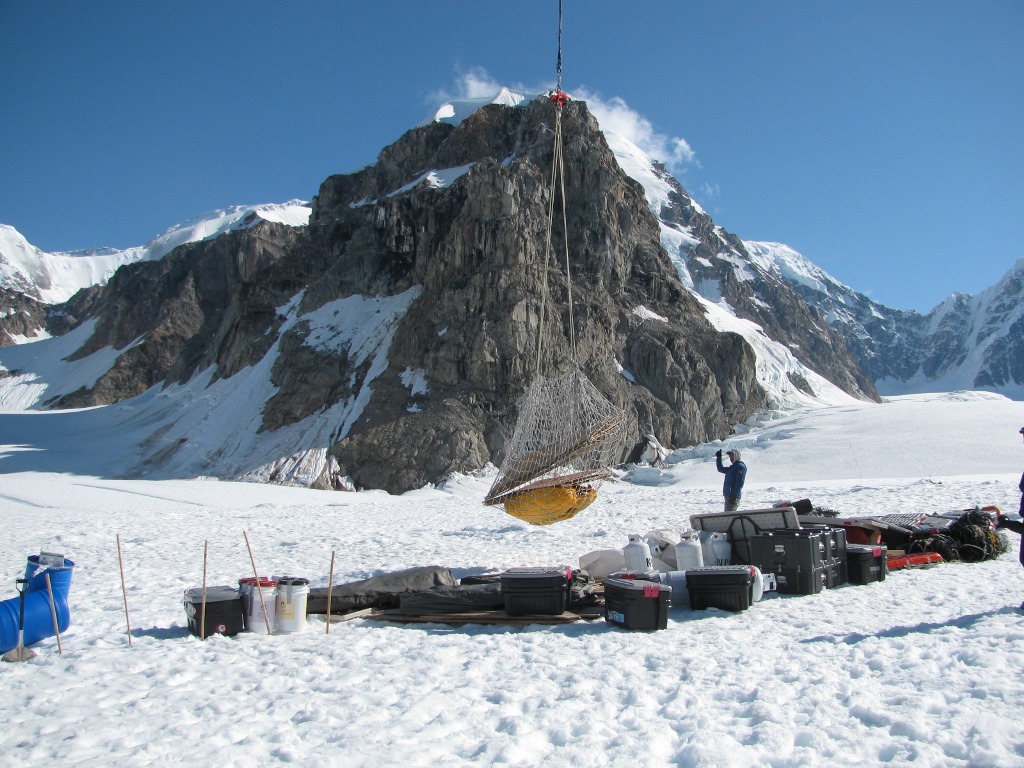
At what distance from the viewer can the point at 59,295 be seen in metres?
164

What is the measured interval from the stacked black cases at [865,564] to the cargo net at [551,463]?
3.46m

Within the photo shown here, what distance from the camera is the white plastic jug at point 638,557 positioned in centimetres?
892

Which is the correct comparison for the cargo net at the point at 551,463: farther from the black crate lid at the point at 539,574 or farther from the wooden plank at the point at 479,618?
the wooden plank at the point at 479,618

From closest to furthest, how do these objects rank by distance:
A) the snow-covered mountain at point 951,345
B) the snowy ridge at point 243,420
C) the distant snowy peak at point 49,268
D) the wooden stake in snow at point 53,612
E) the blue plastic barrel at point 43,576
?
the wooden stake in snow at point 53,612 → the blue plastic barrel at point 43,576 → the snowy ridge at point 243,420 → the distant snowy peak at point 49,268 → the snow-covered mountain at point 951,345

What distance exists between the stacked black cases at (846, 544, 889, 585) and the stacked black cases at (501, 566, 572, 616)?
3.83 m

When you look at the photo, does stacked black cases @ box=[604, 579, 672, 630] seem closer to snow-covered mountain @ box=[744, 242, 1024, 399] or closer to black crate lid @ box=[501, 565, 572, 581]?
black crate lid @ box=[501, 565, 572, 581]

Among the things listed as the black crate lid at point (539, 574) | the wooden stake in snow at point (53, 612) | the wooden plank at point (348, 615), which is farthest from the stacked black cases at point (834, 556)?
the wooden stake in snow at point (53, 612)

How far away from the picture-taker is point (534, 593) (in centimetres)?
763

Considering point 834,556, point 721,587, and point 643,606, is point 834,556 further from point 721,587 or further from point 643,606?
point 643,606

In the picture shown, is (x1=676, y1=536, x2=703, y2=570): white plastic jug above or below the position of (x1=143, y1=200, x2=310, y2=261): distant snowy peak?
below

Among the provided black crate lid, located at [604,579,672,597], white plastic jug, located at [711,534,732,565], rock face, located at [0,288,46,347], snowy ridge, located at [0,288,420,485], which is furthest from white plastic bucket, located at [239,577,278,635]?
rock face, located at [0,288,46,347]

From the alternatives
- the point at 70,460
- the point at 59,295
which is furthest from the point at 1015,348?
the point at 59,295

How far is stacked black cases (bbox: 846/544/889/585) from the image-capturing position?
346 inches

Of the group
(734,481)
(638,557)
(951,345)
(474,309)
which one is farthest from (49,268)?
(951,345)
